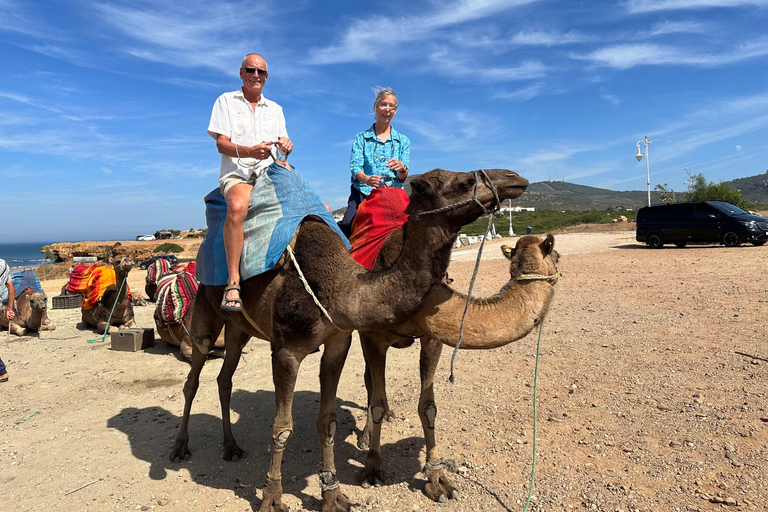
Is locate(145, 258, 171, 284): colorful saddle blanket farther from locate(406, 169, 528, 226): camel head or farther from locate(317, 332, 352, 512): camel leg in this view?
locate(406, 169, 528, 226): camel head

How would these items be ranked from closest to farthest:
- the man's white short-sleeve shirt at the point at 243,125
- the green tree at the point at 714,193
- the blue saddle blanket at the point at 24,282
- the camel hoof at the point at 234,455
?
the man's white short-sleeve shirt at the point at 243,125, the camel hoof at the point at 234,455, the blue saddle blanket at the point at 24,282, the green tree at the point at 714,193

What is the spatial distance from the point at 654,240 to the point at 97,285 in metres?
21.0

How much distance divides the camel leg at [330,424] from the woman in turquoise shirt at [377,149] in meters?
1.33

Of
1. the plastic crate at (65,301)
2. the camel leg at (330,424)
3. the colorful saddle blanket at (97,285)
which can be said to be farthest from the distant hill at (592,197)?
the camel leg at (330,424)

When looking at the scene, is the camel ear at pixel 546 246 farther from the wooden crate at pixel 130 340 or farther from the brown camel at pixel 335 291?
the wooden crate at pixel 130 340

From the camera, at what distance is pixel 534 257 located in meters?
3.13

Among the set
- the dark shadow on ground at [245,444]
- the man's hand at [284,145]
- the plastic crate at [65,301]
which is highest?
the man's hand at [284,145]

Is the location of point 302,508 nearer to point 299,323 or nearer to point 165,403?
point 299,323

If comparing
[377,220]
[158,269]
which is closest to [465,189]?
[377,220]

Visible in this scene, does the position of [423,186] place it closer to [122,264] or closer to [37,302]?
[122,264]

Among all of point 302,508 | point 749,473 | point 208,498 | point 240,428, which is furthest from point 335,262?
point 749,473

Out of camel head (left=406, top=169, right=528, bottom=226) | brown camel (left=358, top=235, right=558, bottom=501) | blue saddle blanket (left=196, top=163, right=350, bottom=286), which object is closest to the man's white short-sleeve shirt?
blue saddle blanket (left=196, top=163, right=350, bottom=286)

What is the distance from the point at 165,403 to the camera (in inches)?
243

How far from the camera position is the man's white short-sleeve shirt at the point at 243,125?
3863 millimetres
